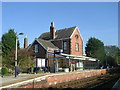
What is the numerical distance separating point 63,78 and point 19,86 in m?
10.1

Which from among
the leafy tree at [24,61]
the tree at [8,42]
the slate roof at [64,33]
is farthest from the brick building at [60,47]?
the tree at [8,42]

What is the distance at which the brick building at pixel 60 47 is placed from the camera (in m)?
35.9

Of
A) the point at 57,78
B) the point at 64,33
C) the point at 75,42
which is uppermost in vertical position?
the point at 64,33

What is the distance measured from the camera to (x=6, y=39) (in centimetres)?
5141

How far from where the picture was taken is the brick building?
35.9m

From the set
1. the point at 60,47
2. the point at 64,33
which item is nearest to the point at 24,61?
the point at 60,47

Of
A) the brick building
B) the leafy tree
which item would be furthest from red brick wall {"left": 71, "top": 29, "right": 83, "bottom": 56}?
the leafy tree

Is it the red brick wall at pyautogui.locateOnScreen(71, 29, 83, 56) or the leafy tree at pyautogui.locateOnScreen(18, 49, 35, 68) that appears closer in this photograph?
Answer: the leafy tree at pyautogui.locateOnScreen(18, 49, 35, 68)

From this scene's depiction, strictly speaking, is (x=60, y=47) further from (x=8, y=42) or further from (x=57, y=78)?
(x=57, y=78)

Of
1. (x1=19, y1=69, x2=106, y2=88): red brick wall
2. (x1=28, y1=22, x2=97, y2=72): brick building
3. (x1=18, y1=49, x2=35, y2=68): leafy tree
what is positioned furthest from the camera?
(x1=28, y1=22, x2=97, y2=72): brick building

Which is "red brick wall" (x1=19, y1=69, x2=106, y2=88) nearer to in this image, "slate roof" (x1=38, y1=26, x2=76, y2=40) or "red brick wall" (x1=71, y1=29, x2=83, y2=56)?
"red brick wall" (x1=71, y1=29, x2=83, y2=56)

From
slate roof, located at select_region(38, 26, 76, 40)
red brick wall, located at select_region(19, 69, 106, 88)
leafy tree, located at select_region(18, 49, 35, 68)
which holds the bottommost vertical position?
red brick wall, located at select_region(19, 69, 106, 88)

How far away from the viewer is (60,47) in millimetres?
45531

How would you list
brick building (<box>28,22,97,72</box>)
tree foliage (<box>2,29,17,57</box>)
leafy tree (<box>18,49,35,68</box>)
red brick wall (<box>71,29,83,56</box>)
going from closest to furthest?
leafy tree (<box>18,49,35,68</box>) < brick building (<box>28,22,97,72</box>) < red brick wall (<box>71,29,83,56</box>) < tree foliage (<box>2,29,17,57</box>)
